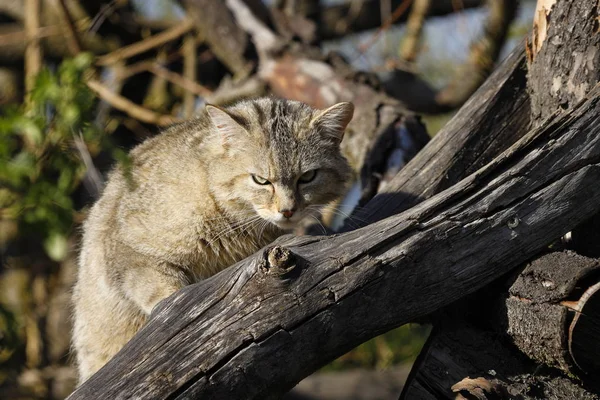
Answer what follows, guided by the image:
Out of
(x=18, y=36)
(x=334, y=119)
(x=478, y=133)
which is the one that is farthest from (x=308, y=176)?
(x=18, y=36)

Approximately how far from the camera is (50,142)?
395cm

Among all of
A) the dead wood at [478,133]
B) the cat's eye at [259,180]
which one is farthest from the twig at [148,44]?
the dead wood at [478,133]

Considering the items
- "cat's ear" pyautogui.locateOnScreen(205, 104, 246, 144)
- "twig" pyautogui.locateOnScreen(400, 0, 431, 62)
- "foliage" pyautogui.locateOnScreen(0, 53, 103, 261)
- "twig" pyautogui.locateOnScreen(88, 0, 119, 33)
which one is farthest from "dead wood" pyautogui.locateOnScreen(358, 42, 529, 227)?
"twig" pyautogui.locateOnScreen(88, 0, 119, 33)

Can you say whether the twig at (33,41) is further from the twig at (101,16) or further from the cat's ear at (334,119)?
the cat's ear at (334,119)

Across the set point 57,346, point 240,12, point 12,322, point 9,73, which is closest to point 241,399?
point 12,322

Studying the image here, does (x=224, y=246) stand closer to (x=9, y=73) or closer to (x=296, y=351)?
(x=296, y=351)

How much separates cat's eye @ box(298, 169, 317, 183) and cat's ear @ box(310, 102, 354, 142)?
0.25 m

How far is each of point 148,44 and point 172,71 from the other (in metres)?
0.44

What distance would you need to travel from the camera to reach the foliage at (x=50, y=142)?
344 cm

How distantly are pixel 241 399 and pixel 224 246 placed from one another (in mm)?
→ 1181

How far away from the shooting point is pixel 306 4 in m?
7.36

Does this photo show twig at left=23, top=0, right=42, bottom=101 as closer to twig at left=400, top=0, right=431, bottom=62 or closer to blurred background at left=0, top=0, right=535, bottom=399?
blurred background at left=0, top=0, right=535, bottom=399

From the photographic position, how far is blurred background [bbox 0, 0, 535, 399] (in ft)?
20.7

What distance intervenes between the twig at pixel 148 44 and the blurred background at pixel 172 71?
0.05 ft
